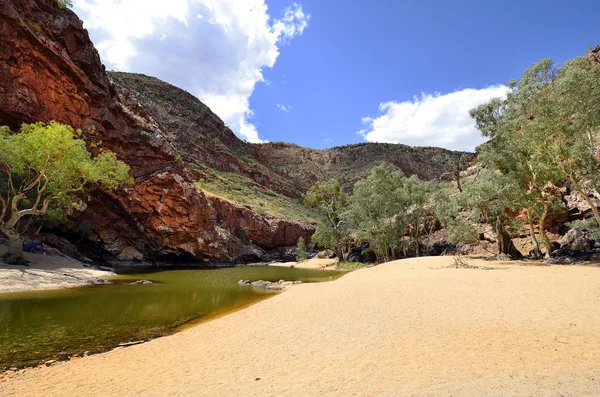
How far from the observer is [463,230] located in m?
27.8

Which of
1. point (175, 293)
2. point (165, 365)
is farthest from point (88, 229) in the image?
point (165, 365)

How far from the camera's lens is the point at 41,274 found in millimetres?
19562

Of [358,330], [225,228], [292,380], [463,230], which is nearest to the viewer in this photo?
[292,380]

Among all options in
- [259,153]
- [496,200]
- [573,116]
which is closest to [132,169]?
[496,200]

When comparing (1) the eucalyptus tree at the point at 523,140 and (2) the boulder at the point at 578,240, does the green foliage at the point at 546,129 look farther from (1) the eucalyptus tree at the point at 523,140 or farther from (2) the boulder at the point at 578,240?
(2) the boulder at the point at 578,240

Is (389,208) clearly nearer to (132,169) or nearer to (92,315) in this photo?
(92,315)

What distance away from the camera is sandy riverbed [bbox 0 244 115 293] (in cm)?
1686

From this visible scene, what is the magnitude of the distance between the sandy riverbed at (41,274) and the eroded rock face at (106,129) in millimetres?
16187

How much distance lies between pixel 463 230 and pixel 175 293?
23729 millimetres

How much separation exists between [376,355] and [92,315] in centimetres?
1085

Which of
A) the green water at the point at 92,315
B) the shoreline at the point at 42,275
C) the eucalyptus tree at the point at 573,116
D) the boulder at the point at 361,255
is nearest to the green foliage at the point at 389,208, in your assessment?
the boulder at the point at 361,255

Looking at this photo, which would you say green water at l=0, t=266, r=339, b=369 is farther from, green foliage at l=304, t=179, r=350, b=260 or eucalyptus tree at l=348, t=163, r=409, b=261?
green foliage at l=304, t=179, r=350, b=260

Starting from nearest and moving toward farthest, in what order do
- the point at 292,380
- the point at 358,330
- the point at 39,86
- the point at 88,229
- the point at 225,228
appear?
the point at 292,380, the point at 358,330, the point at 39,86, the point at 88,229, the point at 225,228

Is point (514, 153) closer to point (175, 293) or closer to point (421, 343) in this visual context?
point (421, 343)
